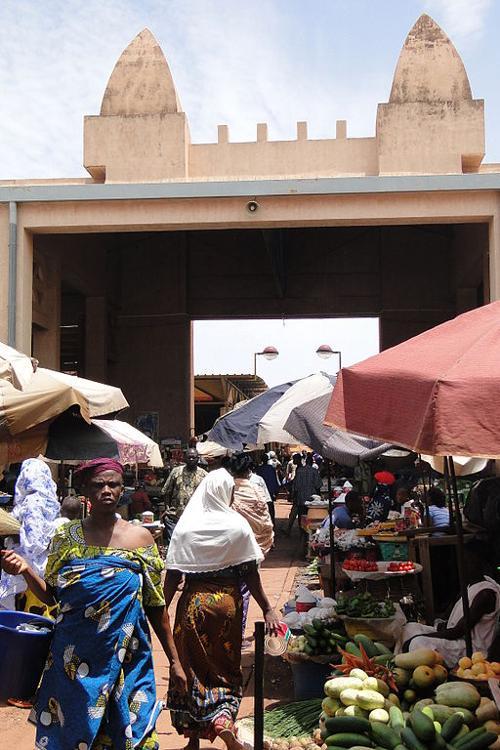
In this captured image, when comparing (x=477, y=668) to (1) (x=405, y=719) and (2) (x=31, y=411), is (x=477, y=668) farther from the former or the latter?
(2) (x=31, y=411)

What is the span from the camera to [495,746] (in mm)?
3756

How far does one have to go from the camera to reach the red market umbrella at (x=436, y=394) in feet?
10.0

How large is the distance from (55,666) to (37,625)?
24cm

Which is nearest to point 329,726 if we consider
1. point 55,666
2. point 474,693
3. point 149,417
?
point 474,693

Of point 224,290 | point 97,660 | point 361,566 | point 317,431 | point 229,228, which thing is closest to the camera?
point 97,660

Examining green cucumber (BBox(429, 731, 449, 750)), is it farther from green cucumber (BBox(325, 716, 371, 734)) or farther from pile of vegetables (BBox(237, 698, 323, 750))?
pile of vegetables (BBox(237, 698, 323, 750))

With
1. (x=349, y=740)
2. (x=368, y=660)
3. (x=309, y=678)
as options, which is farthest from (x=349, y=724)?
(x=309, y=678)

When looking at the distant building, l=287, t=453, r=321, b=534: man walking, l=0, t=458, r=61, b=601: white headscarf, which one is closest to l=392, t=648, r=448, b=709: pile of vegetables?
l=0, t=458, r=61, b=601: white headscarf

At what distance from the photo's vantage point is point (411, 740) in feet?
12.3

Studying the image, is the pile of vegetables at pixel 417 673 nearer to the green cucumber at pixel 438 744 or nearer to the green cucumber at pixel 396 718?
the green cucumber at pixel 396 718

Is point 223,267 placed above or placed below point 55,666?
above

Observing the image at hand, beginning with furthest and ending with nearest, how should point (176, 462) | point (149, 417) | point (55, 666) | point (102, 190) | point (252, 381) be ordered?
point (252, 381) < point (149, 417) < point (176, 462) < point (102, 190) < point (55, 666)

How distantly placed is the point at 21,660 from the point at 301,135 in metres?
13.5

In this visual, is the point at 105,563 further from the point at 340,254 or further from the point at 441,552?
the point at 340,254
